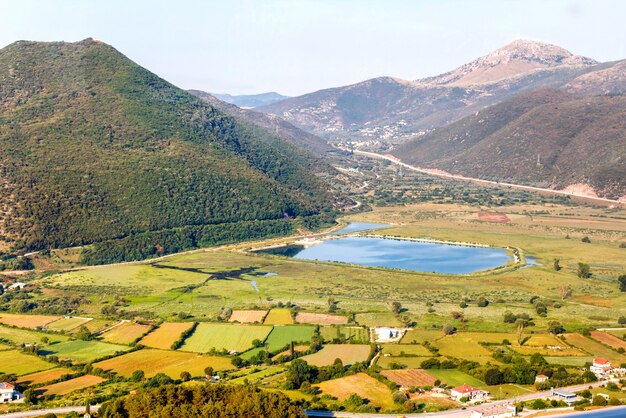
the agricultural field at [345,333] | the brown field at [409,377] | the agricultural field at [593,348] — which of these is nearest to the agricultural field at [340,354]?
the agricultural field at [345,333]

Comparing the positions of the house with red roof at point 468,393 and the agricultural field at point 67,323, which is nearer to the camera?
the house with red roof at point 468,393

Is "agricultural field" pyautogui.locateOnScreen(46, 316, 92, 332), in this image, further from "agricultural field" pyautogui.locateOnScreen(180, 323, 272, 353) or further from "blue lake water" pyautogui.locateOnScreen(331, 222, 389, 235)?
"blue lake water" pyautogui.locateOnScreen(331, 222, 389, 235)

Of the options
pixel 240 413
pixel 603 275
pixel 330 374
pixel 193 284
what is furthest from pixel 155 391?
pixel 603 275

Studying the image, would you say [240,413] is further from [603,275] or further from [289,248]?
[289,248]

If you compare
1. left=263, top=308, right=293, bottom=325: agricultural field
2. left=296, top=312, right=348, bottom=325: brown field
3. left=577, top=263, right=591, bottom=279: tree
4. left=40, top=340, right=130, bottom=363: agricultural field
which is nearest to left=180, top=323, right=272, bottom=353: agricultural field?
left=263, top=308, right=293, bottom=325: agricultural field

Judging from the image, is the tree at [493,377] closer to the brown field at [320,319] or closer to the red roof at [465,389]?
the red roof at [465,389]

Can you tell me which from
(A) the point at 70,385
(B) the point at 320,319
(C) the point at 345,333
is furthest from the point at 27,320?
(C) the point at 345,333

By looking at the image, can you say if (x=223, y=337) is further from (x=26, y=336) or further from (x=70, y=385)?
(x=26, y=336)
